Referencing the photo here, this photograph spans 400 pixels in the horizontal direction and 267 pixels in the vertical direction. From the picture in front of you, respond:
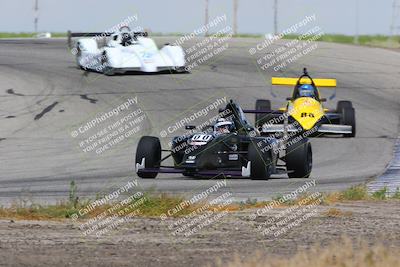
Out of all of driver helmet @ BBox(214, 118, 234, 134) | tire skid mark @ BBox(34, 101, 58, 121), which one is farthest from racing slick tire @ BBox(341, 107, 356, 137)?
driver helmet @ BBox(214, 118, 234, 134)

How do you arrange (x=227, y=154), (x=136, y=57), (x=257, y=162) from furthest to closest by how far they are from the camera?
(x=136, y=57)
(x=227, y=154)
(x=257, y=162)

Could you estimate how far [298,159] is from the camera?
1912 cm

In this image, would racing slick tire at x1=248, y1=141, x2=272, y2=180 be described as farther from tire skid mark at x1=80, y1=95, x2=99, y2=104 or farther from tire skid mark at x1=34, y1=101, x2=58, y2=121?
tire skid mark at x1=80, y1=95, x2=99, y2=104

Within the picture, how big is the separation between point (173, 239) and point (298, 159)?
7.66 meters

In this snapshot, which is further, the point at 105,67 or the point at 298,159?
the point at 105,67

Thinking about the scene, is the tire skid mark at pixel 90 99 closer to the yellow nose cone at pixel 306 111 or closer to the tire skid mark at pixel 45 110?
the tire skid mark at pixel 45 110

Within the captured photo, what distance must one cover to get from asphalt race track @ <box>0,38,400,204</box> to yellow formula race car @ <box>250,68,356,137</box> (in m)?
0.35

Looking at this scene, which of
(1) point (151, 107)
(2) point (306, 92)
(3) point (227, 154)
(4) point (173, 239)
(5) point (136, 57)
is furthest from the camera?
(5) point (136, 57)

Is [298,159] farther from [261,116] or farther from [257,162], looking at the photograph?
[261,116]

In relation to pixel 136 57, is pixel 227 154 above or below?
above

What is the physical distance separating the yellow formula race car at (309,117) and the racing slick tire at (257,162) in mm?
7228

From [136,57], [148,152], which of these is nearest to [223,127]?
[148,152]

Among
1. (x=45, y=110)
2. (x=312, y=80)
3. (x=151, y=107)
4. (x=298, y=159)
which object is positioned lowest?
(x=151, y=107)

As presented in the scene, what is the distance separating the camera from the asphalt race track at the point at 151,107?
19.0m
